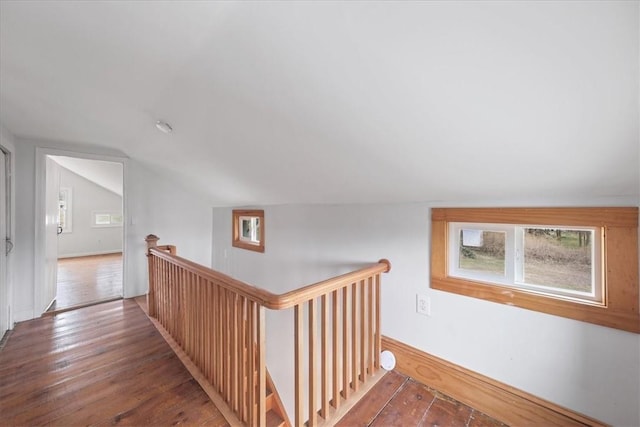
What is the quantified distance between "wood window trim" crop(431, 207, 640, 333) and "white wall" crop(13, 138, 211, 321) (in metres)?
3.99

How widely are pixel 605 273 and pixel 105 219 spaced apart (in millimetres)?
9701

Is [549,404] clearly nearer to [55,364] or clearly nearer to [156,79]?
[156,79]

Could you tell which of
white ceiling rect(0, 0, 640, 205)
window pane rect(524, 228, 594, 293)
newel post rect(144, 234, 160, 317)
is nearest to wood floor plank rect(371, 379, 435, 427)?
window pane rect(524, 228, 594, 293)

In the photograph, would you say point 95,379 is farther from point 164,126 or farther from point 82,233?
point 82,233

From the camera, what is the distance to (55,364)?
1943 millimetres

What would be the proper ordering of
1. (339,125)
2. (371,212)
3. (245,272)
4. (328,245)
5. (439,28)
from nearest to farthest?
(439,28)
(339,125)
(371,212)
(328,245)
(245,272)

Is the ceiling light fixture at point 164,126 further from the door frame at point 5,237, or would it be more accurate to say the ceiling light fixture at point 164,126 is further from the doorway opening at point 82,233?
the doorway opening at point 82,233

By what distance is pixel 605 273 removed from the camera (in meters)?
1.22

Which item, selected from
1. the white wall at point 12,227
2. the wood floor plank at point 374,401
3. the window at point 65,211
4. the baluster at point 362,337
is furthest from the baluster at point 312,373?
the window at point 65,211

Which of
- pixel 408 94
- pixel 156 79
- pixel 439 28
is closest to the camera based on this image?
pixel 439 28

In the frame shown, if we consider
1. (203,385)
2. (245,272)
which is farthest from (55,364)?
(245,272)

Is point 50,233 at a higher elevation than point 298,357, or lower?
higher

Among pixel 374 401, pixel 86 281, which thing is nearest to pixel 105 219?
pixel 86 281

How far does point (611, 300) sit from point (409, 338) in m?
1.11
